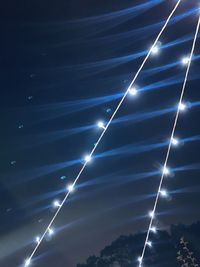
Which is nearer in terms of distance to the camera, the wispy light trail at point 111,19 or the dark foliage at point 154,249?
the wispy light trail at point 111,19

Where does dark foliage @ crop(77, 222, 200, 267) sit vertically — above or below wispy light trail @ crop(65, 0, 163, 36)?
below

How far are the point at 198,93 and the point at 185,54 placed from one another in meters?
1.50

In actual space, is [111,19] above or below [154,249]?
above

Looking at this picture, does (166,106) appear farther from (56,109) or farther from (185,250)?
(185,250)

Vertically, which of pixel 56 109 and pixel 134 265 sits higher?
pixel 56 109

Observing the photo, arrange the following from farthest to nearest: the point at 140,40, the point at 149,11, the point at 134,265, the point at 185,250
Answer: the point at 134,265 < the point at 185,250 < the point at 140,40 < the point at 149,11

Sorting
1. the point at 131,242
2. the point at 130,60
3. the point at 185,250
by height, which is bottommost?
the point at 185,250

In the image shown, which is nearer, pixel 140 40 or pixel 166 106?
pixel 140 40

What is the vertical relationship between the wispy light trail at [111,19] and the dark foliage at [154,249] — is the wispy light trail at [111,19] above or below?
above

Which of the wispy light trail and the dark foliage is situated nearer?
the wispy light trail

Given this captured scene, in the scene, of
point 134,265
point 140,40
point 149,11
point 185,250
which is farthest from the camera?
point 134,265

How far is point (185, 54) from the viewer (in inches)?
396

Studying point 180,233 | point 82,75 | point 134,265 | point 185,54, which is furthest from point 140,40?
point 134,265

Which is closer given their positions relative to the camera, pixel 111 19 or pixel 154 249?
pixel 111 19
